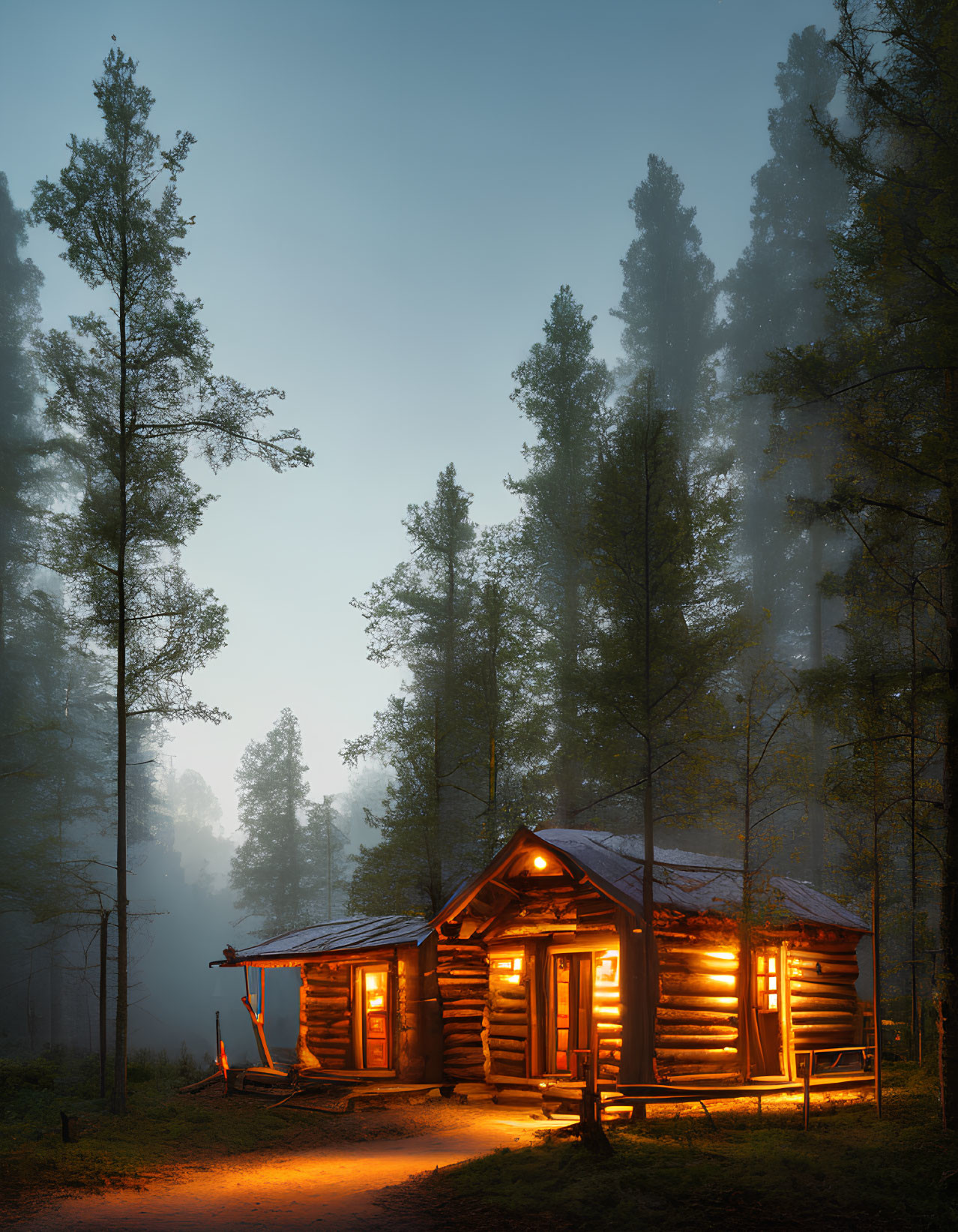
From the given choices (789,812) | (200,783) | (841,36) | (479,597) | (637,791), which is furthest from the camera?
(200,783)

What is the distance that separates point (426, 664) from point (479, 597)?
2372 mm

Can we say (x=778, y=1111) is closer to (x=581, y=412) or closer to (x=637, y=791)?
(x=637, y=791)

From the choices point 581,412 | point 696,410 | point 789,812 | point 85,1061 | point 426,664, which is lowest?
point 85,1061

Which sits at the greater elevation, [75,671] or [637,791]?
[75,671]

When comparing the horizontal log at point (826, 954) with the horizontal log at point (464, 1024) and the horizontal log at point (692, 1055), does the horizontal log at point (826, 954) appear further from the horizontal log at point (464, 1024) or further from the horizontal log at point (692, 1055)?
the horizontal log at point (464, 1024)

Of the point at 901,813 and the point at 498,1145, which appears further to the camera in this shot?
the point at 901,813

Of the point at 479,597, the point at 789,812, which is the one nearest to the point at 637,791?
the point at 479,597

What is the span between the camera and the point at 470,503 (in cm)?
2508

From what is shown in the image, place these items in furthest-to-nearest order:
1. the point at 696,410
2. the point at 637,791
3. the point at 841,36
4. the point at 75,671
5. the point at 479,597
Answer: the point at 75,671 → the point at 696,410 → the point at 479,597 → the point at 637,791 → the point at 841,36

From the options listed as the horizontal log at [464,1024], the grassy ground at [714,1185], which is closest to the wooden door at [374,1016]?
the horizontal log at [464,1024]

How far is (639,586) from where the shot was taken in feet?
46.3

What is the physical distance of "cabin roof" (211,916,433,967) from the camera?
1680 centimetres

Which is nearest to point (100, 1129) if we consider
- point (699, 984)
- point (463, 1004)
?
point (463, 1004)

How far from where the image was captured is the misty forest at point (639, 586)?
10453 millimetres
